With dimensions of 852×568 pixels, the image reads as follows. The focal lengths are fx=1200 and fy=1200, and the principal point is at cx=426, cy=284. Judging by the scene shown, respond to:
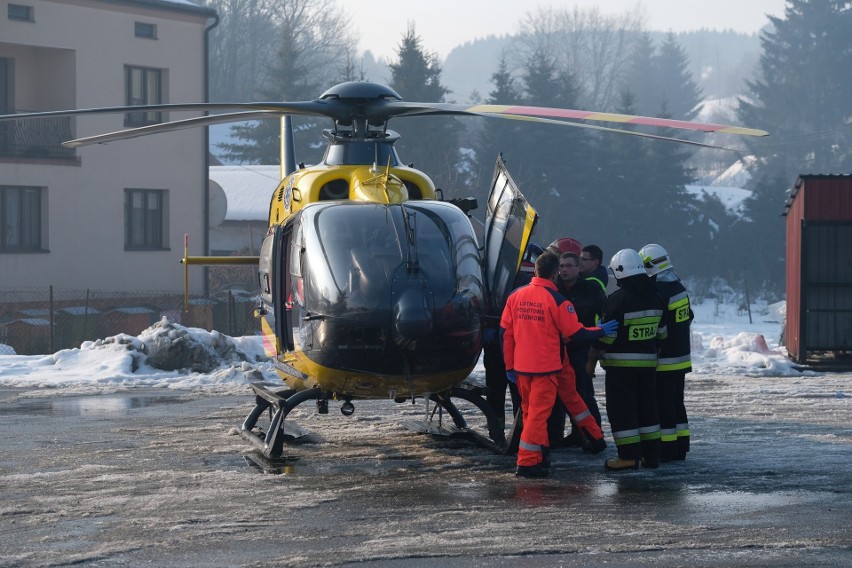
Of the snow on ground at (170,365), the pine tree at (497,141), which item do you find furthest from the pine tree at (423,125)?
the snow on ground at (170,365)

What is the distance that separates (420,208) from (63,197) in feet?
68.3

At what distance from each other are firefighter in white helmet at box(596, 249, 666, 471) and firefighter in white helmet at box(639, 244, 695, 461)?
0.67 feet

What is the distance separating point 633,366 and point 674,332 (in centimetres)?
58

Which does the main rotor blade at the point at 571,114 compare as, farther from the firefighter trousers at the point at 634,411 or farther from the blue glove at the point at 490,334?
the firefighter trousers at the point at 634,411

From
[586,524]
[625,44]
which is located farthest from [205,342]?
[625,44]

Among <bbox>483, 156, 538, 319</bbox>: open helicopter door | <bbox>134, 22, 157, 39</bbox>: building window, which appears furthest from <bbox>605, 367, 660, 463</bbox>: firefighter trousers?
<bbox>134, 22, 157, 39</bbox>: building window

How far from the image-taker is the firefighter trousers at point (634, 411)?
31.8 feet

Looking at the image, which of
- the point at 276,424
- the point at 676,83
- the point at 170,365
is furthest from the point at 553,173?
the point at 676,83

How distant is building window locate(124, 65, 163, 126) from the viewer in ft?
99.3

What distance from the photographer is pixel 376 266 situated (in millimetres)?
9484

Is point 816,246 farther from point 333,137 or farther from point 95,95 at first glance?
point 95,95

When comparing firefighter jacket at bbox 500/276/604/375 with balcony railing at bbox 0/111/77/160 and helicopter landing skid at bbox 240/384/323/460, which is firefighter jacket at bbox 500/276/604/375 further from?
balcony railing at bbox 0/111/77/160

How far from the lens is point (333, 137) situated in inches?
454

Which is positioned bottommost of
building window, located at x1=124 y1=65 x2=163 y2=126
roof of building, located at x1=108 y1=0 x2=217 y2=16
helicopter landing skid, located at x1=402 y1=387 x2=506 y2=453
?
helicopter landing skid, located at x1=402 y1=387 x2=506 y2=453
